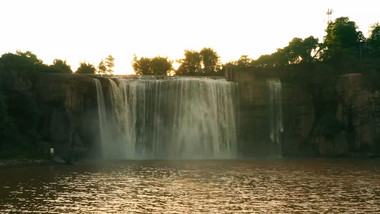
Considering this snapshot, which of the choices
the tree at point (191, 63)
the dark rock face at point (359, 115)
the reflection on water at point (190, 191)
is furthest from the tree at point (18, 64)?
the tree at point (191, 63)

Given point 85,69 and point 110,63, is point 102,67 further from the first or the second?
point 85,69

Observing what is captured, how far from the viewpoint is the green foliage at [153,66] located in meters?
117

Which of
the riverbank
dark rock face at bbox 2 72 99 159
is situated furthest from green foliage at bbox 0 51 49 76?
the riverbank

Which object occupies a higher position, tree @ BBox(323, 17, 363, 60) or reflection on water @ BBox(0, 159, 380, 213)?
tree @ BBox(323, 17, 363, 60)

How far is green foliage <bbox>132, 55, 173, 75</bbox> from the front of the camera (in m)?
117

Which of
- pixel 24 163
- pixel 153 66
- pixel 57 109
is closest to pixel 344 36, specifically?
pixel 153 66

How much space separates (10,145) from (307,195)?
37.1m

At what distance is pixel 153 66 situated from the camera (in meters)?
118

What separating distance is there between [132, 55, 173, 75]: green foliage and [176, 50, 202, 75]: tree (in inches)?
126

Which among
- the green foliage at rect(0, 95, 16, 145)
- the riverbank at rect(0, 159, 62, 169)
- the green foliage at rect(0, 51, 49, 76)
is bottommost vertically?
the riverbank at rect(0, 159, 62, 169)

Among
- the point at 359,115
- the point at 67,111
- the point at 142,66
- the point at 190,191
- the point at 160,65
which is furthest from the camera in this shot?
the point at 142,66

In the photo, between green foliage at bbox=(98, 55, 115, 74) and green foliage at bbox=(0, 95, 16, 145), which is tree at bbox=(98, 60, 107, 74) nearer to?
green foliage at bbox=(98, 55, 115, 74)

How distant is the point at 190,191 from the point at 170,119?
3773 cm

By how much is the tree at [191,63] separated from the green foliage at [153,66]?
10.5 feet
